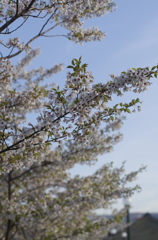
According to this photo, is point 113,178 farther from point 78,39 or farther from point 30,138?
point 30,138

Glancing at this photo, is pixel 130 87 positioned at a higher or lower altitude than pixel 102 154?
lower

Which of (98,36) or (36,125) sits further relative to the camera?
(98,36)

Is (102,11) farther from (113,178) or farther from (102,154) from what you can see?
(113,178)

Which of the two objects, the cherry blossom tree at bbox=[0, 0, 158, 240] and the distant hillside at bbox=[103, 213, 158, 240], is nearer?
the cherry blossom tree at bbox=[0, 0, 158, 240]

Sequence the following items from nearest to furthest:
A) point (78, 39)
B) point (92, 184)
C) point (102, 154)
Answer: point (78, 39)
point (102, 154)
point (92, 184)

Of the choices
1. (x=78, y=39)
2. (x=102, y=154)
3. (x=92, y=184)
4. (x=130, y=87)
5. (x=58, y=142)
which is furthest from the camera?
(x=92, y=184)

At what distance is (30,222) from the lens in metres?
12.1

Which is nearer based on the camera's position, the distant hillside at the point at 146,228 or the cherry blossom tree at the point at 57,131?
the cherry blossom tree at the point at 57,131

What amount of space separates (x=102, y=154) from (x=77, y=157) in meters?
1.19

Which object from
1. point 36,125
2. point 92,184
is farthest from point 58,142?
point 92,184

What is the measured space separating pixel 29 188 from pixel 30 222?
265 cm

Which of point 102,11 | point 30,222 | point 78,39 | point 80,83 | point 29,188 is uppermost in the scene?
point 102,11

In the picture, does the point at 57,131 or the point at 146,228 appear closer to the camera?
the point at 57,131

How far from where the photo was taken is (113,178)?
1547cm
